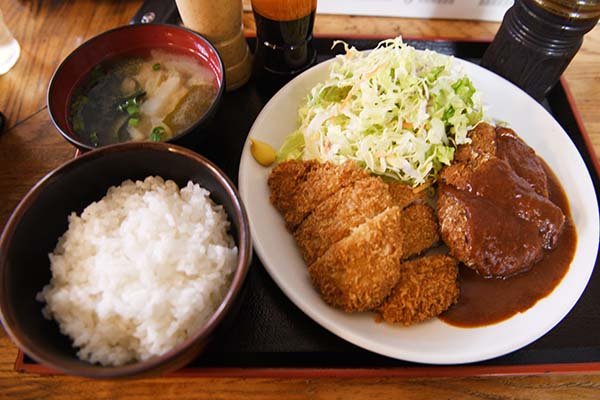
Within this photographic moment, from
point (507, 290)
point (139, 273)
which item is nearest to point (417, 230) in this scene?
point (507, 290)

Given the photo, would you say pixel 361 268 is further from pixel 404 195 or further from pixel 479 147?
pixel 479 147

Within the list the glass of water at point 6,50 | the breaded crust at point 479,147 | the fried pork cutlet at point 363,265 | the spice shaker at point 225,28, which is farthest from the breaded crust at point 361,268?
the glass of water at point 6,50

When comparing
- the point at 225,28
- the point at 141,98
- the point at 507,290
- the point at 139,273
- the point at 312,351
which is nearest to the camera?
the point at 139,273

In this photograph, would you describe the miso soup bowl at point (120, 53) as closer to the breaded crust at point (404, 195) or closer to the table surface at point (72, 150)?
the table surface at point (72, 150)

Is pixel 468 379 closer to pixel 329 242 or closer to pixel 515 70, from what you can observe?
pixel 329 242

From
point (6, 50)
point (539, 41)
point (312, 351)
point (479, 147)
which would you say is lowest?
point (312, 351)

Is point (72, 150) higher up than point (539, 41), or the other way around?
point (539, 41)

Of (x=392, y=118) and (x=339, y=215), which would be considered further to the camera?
(x=392, y=118)

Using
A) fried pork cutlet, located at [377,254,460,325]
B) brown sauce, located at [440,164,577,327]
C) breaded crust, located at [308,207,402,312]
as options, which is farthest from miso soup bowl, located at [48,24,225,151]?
brown sauce, located at [440,164,577,327]
